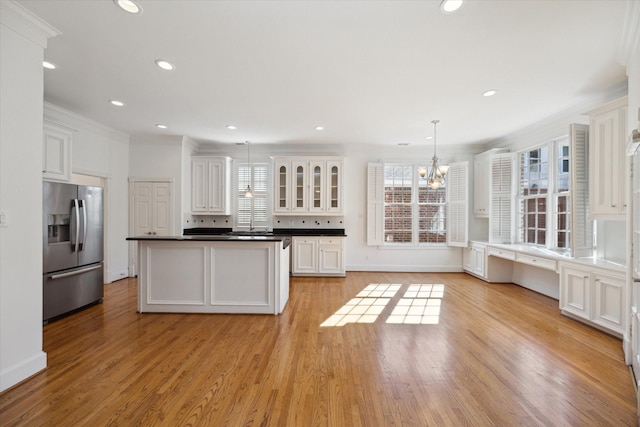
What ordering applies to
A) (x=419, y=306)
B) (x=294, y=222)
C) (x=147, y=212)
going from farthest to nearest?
(x=294, y=222) < (x=147, y=212) < (x=419, y=306)

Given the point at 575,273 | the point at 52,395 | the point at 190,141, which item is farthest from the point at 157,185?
the point at 575,273

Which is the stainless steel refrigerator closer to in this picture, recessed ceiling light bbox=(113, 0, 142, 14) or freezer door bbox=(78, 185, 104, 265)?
freezer door bbox=(78, 185, 104, 265)

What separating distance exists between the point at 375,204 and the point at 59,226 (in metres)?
5.41

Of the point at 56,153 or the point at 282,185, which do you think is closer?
the point at 56,153

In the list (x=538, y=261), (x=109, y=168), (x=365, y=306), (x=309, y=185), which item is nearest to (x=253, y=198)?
(x=309, y=185)

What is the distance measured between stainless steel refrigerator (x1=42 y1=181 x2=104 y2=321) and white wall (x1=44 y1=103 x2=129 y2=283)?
1329mm

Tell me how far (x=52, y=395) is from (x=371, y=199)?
5646mm

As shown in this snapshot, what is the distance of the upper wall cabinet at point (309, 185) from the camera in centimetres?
622

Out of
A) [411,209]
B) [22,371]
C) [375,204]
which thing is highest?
[375,204]

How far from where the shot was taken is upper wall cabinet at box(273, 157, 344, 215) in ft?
20.4

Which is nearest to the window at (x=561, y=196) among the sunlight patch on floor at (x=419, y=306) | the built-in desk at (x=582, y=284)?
the built-in desk at (x=582, y=284)

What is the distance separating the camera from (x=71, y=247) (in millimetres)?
3633

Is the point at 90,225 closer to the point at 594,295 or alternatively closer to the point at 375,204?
the point at 375,204

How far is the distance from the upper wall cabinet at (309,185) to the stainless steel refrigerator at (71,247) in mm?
3223
